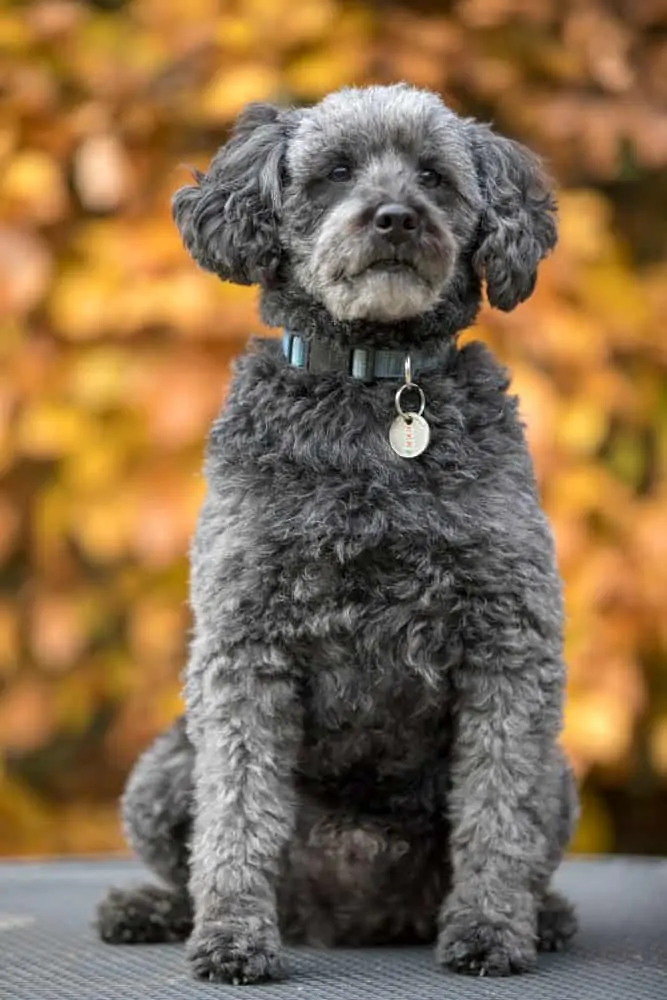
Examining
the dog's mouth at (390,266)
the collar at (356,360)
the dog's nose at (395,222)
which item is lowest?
the collar at (356,360)

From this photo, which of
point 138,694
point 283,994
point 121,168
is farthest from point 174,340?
point 283,994

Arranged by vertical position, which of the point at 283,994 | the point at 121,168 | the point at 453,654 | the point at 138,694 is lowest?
the point at 283,994

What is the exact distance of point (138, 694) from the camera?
5020mm

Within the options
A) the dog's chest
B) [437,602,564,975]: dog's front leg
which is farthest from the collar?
[437,602,564,975]: dog's front leg

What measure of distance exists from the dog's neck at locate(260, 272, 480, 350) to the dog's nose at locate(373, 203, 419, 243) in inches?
6.8

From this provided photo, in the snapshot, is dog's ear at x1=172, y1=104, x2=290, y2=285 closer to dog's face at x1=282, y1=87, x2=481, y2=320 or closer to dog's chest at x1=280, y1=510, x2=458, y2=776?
dog's face at x1=282, y1=87, x2=481, y2=320

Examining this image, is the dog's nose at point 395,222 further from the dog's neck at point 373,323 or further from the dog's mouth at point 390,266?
the dog's neck at point 373,323

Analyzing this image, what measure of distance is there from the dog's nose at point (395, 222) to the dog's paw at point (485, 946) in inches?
44.9

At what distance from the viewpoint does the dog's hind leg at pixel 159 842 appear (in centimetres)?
337

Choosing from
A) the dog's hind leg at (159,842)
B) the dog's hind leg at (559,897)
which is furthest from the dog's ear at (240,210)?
the dog's hind leg at (559,897)

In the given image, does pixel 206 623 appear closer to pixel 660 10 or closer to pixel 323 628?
pixel 323 628

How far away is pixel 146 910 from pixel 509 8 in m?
2.58

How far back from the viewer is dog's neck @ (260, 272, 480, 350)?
125 inches

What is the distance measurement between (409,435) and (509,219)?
0.44m
